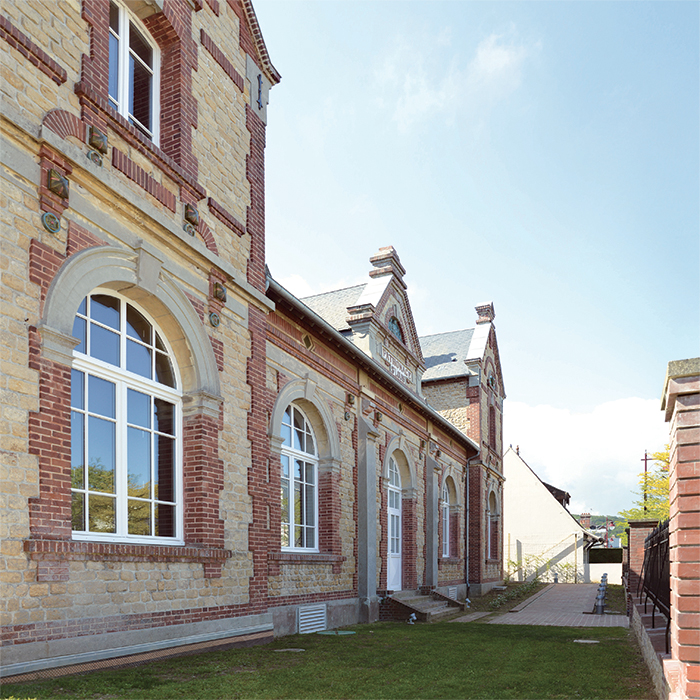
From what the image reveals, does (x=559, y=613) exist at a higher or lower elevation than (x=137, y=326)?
lower

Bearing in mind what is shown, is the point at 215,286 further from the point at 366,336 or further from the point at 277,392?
the point at 366,336

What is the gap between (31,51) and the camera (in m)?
6.49

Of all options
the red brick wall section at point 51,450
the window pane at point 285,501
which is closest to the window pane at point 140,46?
the red brick wall section at point 51,450

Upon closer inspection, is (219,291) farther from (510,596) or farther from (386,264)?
(510,596)

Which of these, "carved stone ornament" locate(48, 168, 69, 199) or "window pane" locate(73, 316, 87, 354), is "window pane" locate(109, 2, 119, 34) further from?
"window pane" locate(73, 316, 87, 354)

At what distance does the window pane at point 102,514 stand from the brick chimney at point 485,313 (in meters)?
25.0

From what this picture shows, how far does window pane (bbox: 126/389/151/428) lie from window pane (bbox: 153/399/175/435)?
0.42ft

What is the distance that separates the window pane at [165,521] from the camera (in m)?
8.23

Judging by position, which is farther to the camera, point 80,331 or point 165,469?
point 165,469

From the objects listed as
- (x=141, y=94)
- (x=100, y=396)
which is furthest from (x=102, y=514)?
(x=141, y=94)

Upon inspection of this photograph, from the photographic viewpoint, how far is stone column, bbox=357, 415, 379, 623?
1445cm

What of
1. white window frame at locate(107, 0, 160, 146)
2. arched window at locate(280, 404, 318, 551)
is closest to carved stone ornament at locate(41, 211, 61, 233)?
white window frame at locate(107, 0, 160, 146)

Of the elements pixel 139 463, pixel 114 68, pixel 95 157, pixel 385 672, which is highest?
pixel 114 68

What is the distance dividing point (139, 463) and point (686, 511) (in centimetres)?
557
